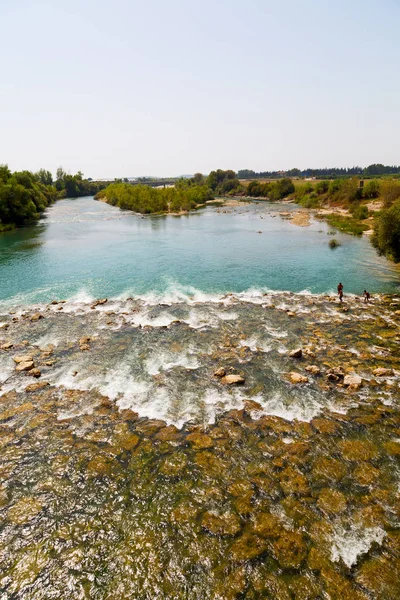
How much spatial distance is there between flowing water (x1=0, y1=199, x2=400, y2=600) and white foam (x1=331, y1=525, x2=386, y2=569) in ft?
0.12

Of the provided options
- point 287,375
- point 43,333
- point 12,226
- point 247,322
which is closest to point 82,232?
point 12,226

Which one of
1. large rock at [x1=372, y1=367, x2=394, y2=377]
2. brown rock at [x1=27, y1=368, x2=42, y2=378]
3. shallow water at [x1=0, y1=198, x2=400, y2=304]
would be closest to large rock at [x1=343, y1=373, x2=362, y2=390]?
large rock at [x1=372, y1=367, x2=394, y2=377]

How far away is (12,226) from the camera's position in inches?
3233

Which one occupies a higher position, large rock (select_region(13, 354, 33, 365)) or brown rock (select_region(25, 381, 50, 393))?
large rock (select_region(13, 354, 33, 365))

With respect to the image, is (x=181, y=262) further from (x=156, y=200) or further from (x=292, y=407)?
(x=156, y=200)

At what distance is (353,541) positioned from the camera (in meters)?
10.8

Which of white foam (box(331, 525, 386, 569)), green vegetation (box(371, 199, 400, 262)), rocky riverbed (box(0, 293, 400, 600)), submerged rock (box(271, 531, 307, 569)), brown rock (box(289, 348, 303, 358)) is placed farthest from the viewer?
green vegetation (box(371, 199, 400, 262))

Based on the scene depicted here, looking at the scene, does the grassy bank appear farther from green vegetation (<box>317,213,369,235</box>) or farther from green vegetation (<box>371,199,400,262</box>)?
green vegetation (<box>371,199,400,262</box>)

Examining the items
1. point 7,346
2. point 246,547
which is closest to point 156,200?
point 7,346

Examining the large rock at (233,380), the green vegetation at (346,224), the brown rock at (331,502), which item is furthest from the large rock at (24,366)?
the green vegetation at (346,224)

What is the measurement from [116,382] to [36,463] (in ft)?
21.8

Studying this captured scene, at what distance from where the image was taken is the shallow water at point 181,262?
39625 millimetres

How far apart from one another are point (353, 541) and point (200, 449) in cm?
681

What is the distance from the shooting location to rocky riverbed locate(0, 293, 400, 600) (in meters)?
10.2
